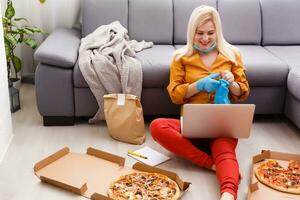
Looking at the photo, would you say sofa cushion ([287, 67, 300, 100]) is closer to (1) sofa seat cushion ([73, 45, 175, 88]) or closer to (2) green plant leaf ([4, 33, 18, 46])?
(1) sofa seat cushion ([73, 45, 175, 88])

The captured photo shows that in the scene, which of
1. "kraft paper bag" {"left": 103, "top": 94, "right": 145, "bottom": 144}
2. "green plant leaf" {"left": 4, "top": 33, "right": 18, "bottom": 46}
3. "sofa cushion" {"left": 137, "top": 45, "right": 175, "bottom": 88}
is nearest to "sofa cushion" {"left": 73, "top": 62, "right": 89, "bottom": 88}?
"kraft paper bag" {"left": 103, "top": 94, "right": 145, "bottom": 144}

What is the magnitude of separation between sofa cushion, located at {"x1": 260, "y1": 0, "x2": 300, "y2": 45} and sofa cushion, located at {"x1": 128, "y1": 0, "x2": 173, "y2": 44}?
0.73 m

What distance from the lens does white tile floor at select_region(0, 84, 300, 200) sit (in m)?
2.07

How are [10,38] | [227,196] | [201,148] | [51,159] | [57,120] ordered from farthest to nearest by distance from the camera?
[10,38] < [57,120] < [201,148] < [51,159] < [227,196]

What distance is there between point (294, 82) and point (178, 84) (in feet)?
2.48

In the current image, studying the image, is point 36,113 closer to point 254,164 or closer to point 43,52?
point 43,52

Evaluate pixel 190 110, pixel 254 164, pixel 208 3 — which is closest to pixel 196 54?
pixel 190 110

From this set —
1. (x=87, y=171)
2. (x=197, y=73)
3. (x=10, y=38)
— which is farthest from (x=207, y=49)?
(x=10, y=38)

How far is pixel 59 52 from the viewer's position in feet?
8.79

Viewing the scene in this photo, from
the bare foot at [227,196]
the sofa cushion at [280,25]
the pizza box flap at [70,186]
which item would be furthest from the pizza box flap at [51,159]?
the sofa cushion at [280,25]

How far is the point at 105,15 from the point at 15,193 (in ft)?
5.28

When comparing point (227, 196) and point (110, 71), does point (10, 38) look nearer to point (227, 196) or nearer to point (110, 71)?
point (110, 71)

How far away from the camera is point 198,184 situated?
2.15m

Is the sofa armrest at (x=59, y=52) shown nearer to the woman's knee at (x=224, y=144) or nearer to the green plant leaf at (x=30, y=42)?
the green plant leaf at (x=30, y=42)
